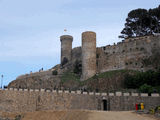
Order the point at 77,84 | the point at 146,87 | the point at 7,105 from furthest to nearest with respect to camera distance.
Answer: the point at 77,84 → the point at 7,105 → the point at 146,87

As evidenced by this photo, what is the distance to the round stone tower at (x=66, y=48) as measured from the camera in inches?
2053

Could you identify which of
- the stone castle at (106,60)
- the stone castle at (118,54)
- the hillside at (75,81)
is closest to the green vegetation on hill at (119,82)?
the hillside at (75,81)

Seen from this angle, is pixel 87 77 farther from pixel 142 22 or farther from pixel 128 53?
pixel 142 22

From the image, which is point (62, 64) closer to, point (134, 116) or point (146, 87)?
point (146, 87)

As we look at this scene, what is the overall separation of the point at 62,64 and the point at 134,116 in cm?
3138

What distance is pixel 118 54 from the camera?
41.8m

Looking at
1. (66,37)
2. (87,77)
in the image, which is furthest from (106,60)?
(66,37)

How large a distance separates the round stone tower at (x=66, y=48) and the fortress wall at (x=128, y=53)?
983 cm

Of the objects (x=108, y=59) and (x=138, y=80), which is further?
A: (x=108, y=59)

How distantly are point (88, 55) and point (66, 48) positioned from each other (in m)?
11.9

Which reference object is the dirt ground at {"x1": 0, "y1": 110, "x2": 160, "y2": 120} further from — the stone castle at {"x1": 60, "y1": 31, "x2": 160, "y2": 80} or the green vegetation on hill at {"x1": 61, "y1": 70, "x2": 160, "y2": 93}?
the stone castle at {"x1": 60, "y1": 31, "x2": 160, "y2": 80}

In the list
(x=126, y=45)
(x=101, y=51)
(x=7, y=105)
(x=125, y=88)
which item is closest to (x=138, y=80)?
(x=125, y=88)

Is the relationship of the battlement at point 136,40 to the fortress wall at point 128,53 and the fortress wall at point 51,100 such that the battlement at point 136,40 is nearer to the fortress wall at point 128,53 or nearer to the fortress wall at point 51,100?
the fortress wall at point 128,53

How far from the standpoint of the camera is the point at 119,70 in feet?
130
